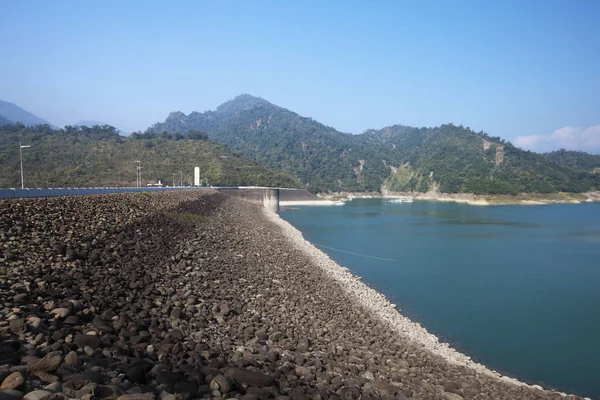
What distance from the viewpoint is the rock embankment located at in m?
4.95

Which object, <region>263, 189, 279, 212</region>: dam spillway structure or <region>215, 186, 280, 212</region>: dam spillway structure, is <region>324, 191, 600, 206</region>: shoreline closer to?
<region>263, 189, 279, 212</region>: dam spillway structure

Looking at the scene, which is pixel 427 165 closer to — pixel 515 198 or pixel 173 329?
pixel 515 198

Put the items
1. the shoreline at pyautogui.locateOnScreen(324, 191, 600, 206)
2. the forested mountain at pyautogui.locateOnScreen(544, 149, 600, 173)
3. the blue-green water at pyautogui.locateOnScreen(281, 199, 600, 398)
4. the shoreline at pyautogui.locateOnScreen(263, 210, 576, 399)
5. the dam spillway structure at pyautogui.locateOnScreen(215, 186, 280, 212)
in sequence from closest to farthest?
the shoreline at pyautogui.locateOnScreen(263, 210, 576, 399), the blue-green water at pyautogui.locateOnScreen(281, 199, 600, 398), the dam spillway structure at pyautogui.locateOnScreen(215, 186, 280, 212), the shoreline at pyautogui.locateOnScreen(324, 191, 600, 206), the forested mountain at pyautogui.locateOnScreen(544, 149, 600, 173)

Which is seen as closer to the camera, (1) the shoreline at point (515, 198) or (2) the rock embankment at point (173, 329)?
(2) the rock embankment at point (173, 329)

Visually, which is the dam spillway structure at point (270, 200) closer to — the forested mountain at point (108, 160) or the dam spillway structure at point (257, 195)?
the dam spillway structure at point (257, 195)

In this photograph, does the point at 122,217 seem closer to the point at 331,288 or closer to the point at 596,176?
the point at 331,288

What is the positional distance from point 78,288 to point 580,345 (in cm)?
1414

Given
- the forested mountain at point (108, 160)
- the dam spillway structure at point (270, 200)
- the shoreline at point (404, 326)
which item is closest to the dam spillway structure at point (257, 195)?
the dam spillway structure at point (270, 200)

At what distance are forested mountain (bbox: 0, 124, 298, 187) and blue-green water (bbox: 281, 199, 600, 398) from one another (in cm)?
4294

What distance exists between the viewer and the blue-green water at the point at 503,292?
491 inches

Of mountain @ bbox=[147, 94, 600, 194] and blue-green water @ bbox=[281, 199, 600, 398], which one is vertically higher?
mountain @ bbox=[147, 94, 600, 194]

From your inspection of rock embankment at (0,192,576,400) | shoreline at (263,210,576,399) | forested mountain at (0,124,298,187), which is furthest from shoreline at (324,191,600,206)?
rock embankment at (0,192,576,400)

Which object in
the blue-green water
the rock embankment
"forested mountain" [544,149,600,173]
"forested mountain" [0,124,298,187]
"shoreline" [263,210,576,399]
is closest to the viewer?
the rock embankment

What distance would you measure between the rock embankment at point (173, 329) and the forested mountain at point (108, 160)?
50339mm
